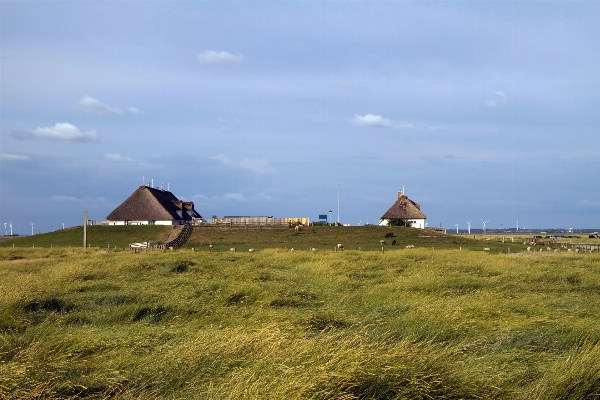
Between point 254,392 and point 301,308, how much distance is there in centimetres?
718

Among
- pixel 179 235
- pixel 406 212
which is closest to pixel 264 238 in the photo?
pixel 179 235

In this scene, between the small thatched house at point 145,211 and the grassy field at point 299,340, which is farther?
the small thatched house at point 145,211

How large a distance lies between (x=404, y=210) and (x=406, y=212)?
18.0 inches

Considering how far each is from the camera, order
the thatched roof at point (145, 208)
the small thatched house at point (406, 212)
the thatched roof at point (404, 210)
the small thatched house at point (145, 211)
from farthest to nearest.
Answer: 1. the thatched roof at point (404, 210)
2. the small thatched house at point (406, 212)
3. the thatched roof at point (145, 208)
4. the small thatched house at point (145, 211)

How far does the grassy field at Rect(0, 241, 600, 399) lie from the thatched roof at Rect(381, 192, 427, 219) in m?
65.5

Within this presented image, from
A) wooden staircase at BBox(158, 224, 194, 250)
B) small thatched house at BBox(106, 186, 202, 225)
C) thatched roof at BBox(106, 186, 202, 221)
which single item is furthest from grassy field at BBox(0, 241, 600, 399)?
thatched roof at BBox(106, 186, 202, 221)

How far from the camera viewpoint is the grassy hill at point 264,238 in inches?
2040

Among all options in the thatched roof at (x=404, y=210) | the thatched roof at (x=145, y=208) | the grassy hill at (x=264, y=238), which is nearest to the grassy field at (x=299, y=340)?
the grassy hill at (x=264, y=238)

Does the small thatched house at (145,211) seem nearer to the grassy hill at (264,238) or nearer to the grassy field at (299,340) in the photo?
the grassy hill at (264,238)

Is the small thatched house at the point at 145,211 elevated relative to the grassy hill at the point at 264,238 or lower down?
elevated

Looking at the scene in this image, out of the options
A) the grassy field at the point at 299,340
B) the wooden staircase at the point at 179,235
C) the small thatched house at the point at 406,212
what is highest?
the small thatched house at the point at 406,212

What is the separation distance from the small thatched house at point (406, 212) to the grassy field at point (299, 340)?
6526 centimetres

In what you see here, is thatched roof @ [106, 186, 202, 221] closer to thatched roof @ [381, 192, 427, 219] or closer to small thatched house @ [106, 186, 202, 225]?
small thatched house @ [106, 186, 202, 225]

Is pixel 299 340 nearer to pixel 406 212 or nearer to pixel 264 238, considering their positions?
pixel 264 238
